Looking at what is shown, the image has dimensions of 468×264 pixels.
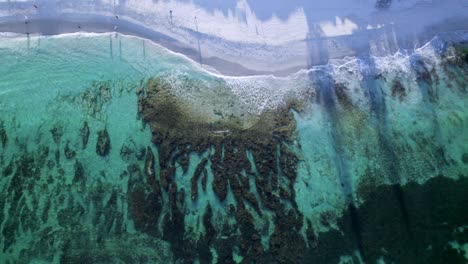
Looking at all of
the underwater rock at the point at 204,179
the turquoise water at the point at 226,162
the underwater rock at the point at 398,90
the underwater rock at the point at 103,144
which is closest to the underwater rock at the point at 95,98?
the turquoise water at the point at 226,162

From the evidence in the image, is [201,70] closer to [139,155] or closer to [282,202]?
[139,155]

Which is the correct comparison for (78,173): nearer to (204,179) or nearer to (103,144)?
(103,144)

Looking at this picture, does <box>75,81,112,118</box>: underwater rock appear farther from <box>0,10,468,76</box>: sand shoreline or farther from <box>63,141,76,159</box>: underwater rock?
<box>0,10,468,76</box>: sand shoreline

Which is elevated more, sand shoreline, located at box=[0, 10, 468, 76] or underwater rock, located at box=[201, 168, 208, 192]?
sand shoreline, located at box=[0, 10, 468, 76]

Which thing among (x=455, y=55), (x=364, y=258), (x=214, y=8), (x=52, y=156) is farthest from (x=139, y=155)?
(x=455, y=55)

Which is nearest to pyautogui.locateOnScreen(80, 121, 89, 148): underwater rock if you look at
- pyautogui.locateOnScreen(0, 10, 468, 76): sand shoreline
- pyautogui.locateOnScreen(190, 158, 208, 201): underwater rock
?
pyautogui.locateOnScreen(0, 10, 468, 76): sand shoreline

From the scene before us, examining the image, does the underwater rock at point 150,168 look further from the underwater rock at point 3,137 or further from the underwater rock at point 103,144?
the underwater rock at point 3,137
